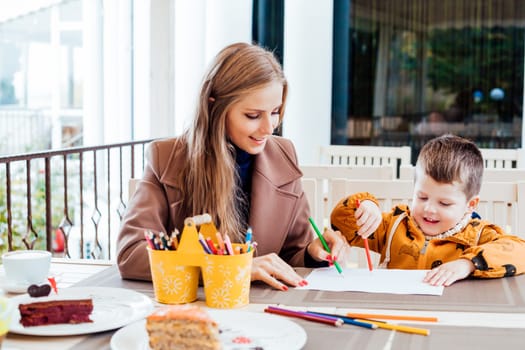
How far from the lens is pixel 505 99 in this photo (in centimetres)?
560

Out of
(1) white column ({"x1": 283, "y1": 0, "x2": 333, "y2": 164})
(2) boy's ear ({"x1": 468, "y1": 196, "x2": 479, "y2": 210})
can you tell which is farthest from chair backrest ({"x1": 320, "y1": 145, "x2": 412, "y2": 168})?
(2) boy's ear ({"x1": 468, "y1": 196, "x2": 479, "y2": 210})

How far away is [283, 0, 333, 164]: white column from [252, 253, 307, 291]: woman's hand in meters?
3.73

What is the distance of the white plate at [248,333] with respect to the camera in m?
1.05

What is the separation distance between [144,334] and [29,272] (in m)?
0.44

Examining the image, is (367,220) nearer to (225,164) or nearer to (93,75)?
(225,164)

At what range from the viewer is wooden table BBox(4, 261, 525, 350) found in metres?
1.09

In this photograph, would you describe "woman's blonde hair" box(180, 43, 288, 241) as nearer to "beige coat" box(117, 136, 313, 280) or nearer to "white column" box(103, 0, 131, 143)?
"beige coat" box(117, 136, 313, 280)

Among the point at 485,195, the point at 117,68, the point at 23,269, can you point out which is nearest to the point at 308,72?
the point at 117,68

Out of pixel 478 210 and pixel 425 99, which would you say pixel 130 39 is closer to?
pixel 425 99

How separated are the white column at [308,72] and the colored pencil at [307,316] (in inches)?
156

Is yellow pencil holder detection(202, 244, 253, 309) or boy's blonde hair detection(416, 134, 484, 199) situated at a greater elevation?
boy's blonde hair detection(416, 134, 484, 199)

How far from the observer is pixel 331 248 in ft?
5.39

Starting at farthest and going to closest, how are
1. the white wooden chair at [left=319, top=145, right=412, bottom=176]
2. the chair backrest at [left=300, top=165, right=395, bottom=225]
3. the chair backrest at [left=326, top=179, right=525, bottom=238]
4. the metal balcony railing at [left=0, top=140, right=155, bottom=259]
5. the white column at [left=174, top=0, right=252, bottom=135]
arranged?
the metal balcony railing at [left=0, top=140, right=155, bottom=259] → the white column at [left=174, top=0, right=252, bottom=135] → the white wooden chair at [left=319, top=145, right=412, bottom=176] → the chair backrest at [left=300, top=165, right=395, bottom=225] → the chair backrest at [left=326, top=179, right=525, bottom=238]

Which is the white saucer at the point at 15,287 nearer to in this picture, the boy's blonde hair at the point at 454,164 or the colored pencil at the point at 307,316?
the colored pencil at the point at 307,316
